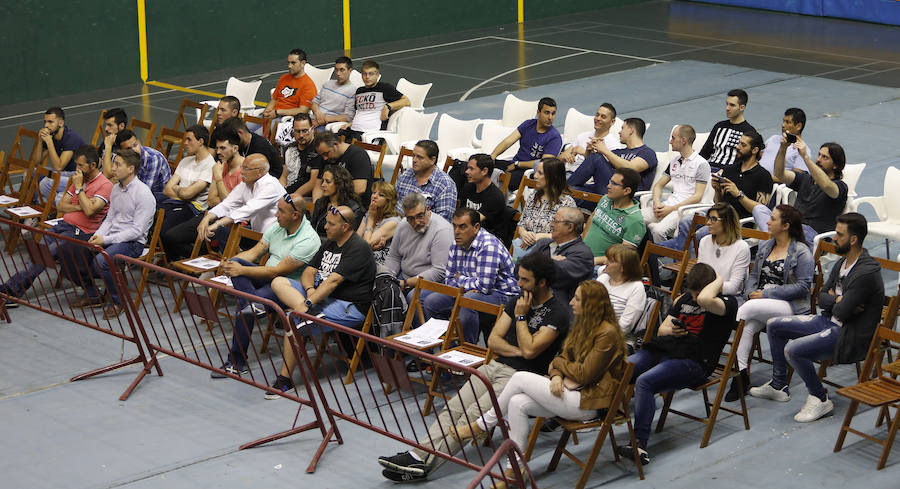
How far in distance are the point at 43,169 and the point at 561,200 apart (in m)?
5.66

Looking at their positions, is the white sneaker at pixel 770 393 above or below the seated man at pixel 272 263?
below

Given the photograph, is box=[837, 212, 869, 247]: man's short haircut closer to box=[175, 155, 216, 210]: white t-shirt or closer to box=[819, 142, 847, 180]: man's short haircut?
box=[819, 142, 847, 180]: man's short haircut

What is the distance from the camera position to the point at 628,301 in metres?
7.45

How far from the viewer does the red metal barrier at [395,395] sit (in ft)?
21.0

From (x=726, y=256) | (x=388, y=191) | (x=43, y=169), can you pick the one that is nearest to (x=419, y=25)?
(x=43, y=169)

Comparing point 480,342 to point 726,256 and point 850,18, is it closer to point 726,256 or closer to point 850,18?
point 726,256

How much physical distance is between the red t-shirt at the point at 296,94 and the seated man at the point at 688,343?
26.1 ft

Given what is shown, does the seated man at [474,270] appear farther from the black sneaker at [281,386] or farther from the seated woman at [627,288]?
the black sneaker at [281,386]

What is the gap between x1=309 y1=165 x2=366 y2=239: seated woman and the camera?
970cm

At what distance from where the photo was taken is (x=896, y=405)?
22.9ft

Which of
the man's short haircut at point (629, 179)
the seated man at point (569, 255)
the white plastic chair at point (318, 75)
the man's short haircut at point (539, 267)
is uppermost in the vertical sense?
the white plastic chair at point (318, 75)

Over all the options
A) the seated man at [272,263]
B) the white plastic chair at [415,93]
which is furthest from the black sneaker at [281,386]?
the white plastic chair at [415,93]

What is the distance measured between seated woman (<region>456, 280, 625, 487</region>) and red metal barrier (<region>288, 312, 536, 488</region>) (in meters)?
0.24

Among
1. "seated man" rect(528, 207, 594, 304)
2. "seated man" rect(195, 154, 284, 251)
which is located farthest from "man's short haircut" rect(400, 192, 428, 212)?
"seated man" rect(195, 154, 284, 251)
